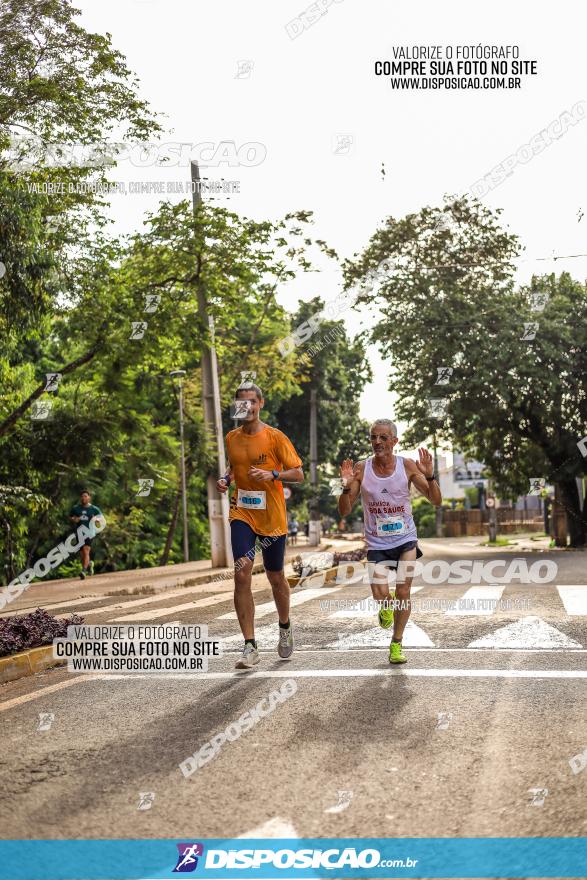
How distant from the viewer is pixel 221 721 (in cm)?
621

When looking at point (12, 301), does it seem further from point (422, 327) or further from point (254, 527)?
point (422, 327)

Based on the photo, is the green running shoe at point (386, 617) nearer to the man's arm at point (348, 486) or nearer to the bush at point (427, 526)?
the man's arm at point (348, 486)

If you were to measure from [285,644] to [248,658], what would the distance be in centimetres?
52

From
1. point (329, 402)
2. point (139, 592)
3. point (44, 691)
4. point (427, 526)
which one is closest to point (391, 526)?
point (44, 691)

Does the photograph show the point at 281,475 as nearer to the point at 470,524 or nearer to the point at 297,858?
the point at 297,858

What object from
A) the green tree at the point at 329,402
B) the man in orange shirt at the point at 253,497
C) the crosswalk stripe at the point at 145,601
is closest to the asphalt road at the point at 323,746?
the man in orange shirt at the point at 253,497

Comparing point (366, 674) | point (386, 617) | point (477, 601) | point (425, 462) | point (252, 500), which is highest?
point (425, 462)

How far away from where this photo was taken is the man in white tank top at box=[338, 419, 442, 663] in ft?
27.4

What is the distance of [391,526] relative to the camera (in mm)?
8414

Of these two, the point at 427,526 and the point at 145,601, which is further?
the point at 427,526

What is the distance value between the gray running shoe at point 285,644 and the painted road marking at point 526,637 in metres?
1.74

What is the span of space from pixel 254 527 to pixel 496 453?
3205 cm

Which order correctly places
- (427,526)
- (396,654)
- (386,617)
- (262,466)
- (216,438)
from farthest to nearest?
(427,526)
(216,438)
(386,617)
(396,654)
(262,466)

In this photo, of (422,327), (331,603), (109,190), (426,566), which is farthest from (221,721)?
(422,327)
